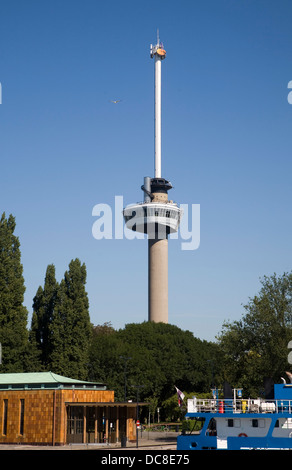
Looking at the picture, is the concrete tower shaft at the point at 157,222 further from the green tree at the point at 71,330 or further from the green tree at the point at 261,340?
the green tree at the point at 261,340

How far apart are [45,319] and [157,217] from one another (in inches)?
2718

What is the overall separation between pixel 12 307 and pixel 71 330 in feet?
31.9

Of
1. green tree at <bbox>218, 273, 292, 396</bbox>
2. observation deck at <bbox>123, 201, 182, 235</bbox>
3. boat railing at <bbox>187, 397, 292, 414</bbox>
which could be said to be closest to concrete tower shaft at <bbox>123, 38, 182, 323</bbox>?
observation deck at <bbox>123, 201, 182, 235</bbox>

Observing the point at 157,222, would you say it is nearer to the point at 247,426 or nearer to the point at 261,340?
the point at 261,340

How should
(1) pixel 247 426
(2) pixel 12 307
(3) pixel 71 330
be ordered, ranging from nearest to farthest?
(1) pixel 247 426, (2) pixel 12 307, (3) pixel 71 330

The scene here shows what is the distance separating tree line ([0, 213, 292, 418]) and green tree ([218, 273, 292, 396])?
0.11 m

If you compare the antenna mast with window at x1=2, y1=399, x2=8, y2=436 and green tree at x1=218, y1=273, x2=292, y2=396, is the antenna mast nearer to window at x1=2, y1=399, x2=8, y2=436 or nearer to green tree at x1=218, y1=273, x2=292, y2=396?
green tree at x1=218, y1=273, x2=292, y2=396

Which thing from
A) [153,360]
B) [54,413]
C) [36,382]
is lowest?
[54,413]

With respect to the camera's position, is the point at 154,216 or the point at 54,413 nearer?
the point at 54,413

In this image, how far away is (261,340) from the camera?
228ft

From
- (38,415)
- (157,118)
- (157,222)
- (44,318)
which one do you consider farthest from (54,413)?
(157,118)

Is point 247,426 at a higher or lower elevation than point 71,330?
lower

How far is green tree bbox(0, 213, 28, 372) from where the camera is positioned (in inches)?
3516
